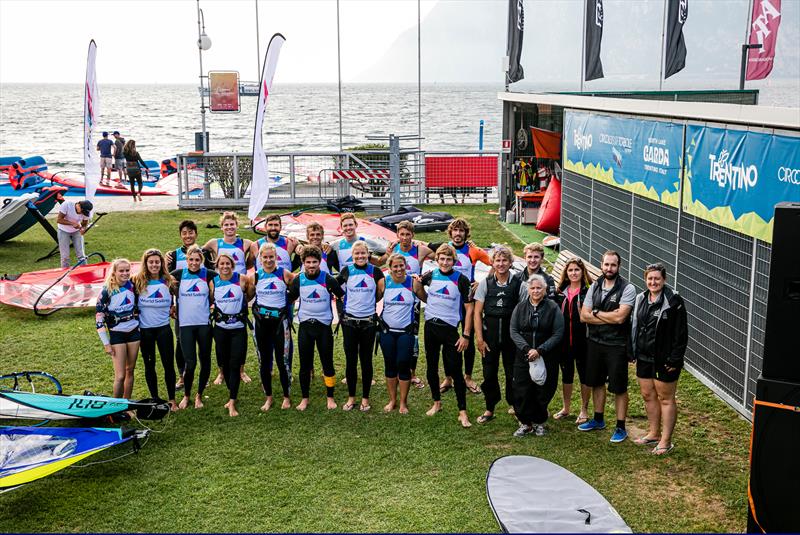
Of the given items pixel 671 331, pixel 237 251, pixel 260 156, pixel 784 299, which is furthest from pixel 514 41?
pixel 784 299

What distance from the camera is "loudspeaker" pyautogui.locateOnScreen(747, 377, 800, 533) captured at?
17.0 feet

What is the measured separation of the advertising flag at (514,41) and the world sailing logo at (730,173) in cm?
1107

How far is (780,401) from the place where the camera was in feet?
17.1

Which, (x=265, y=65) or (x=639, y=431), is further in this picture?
(x=265, y=65)

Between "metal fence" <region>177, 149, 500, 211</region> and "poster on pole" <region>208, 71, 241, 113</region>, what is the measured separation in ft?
12.2

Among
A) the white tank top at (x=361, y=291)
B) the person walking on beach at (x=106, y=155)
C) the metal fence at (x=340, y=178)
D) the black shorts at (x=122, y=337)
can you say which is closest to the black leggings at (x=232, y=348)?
the black shorts at (x=122, y=337)

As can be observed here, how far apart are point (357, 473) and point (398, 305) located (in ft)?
5.52

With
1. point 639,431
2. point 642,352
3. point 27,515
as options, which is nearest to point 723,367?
point 639,431

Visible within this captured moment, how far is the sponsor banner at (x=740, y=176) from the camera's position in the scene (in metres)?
7.17

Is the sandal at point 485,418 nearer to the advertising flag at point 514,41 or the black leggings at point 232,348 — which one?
the black leggings at point 232,348

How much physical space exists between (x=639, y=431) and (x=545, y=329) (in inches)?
55.0

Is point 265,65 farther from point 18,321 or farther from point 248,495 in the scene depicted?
point 248,495

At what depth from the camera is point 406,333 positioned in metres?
7.83

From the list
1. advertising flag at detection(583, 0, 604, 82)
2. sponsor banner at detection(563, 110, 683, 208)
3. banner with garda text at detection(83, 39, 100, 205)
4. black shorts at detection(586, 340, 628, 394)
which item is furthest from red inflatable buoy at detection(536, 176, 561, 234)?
black shorts at detection(586, 340, 628, 394)
